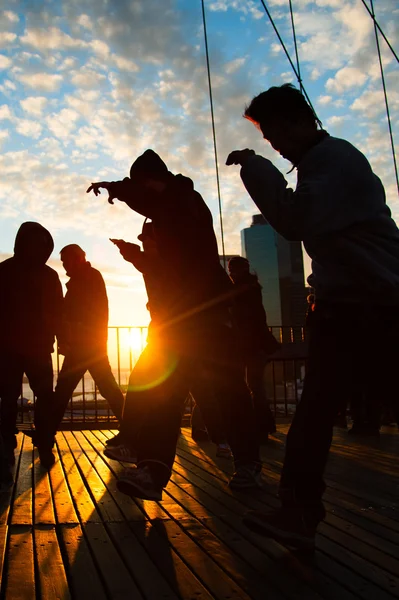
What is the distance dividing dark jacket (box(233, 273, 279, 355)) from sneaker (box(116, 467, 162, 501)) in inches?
105

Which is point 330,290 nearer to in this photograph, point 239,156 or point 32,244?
point 239,156

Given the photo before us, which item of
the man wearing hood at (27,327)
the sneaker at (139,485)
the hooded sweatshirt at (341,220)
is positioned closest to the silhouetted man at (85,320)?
the man wearing hood at (27,327)

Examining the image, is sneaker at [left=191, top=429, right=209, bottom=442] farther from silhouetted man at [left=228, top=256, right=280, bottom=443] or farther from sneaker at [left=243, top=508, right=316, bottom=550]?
sneaker at [left=243, top=508, right=316, bottom=550]

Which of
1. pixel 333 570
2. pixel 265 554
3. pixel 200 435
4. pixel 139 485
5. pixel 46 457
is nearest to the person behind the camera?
pixel 333 570

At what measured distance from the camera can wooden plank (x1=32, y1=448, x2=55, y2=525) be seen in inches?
110

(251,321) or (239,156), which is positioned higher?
(239,156)

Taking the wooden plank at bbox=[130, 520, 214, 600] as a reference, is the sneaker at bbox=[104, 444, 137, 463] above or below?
above

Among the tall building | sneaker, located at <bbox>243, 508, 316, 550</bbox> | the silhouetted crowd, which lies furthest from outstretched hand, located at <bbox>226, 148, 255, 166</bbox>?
the tall building

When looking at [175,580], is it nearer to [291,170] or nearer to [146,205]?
[291,170]

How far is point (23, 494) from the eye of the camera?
11.2ft

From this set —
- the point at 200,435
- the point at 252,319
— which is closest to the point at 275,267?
the point at 200,435

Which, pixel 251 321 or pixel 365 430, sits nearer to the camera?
pixel 251 321

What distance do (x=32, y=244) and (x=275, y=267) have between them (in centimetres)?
14597

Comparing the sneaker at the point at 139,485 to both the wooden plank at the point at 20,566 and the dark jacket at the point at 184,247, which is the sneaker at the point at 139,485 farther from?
the dark jacket at the point at 184,247
